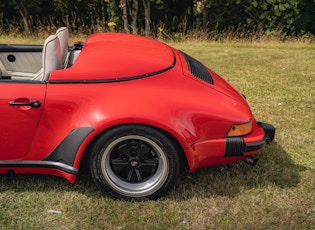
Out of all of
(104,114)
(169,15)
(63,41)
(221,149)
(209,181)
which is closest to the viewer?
(104,114)

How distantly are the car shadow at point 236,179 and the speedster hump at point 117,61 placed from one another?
1.08 meters

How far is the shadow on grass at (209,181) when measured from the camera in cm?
323

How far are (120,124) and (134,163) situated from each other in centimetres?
43

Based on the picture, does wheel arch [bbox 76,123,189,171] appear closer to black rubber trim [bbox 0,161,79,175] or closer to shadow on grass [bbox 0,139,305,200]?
black rubber trim [bbox 0,161,79,175]

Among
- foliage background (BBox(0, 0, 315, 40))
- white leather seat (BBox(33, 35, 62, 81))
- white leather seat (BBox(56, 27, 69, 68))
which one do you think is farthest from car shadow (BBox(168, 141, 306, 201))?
foliage background (BBox(0, 0, 315, 40))

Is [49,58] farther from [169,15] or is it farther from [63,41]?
[169,15]

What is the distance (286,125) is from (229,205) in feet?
6.74

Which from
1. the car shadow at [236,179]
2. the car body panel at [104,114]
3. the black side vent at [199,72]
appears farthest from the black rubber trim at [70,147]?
the black side vent at [199,72]

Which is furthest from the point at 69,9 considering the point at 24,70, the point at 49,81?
the point at 49,81

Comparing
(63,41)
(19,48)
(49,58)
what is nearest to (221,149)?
(49,58)

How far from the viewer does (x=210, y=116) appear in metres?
2.89

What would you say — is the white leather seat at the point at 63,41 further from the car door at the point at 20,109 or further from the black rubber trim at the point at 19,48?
the car door at the point at 20,109

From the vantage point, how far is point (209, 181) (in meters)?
3.38

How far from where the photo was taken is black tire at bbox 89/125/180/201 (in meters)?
2.82
